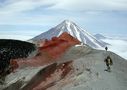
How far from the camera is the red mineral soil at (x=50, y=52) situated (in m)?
75.8

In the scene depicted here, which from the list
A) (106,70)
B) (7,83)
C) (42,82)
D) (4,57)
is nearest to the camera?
(106,70)

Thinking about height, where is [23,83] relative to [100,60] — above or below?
below

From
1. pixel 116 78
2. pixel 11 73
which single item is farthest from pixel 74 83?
pixel 11 73

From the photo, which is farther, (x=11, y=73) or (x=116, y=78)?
(x=11, y=73)

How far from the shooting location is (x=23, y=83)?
64062 mm

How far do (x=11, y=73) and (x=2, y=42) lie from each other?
57.9 ft

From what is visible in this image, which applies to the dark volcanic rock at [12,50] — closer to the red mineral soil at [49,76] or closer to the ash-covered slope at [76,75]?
the ash-covered slope at [76,75]

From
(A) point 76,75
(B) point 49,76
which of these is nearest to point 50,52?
(B) point 49,76

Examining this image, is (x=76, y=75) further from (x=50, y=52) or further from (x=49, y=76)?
(x=50, y=52)

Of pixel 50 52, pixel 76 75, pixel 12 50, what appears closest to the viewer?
pixel 76 75

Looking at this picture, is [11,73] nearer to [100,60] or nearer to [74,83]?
[100,60]

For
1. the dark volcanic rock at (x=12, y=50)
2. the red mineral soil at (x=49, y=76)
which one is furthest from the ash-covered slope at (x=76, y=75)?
the dark volcanic rock at (x=12, y=50)

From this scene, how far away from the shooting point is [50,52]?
80250 mm

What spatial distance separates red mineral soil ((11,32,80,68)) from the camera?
75.8m
